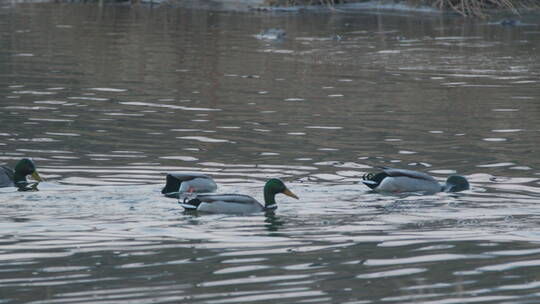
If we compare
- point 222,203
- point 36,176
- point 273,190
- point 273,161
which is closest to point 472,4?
point 273,161

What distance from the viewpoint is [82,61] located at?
28.9 metres

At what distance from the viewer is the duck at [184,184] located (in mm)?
13648

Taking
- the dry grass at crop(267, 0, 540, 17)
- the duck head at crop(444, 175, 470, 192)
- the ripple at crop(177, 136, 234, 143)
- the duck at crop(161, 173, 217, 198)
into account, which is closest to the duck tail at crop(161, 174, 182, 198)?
the duck at crop(161, 173, 217, 198)

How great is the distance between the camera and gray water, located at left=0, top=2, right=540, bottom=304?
9.77 m

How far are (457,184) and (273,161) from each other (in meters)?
2.96

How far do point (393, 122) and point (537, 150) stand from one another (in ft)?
10.6

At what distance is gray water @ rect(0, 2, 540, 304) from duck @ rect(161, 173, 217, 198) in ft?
0.77

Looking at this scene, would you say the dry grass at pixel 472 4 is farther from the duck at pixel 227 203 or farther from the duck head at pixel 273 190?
the duck at pixel 227 203

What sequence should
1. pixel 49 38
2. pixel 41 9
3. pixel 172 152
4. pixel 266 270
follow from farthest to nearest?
pixel 41 9 < pixel 49 38 < pixel 172 152 < pixel 266 270

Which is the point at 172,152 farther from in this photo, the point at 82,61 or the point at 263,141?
the point at 82,61

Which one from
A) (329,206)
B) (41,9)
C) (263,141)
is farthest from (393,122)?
(41,9)

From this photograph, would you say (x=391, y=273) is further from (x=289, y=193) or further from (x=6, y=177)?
(x=6, y=177)

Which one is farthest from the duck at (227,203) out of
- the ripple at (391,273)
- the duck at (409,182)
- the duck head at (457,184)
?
the ripple at (391,273)

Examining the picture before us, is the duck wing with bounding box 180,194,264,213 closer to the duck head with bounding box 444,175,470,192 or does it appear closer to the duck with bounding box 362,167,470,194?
the duck with bounding box 362,167,470,194
